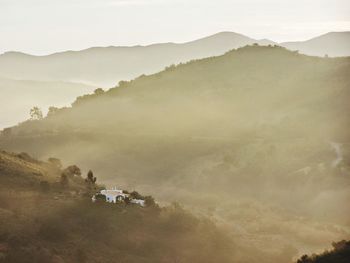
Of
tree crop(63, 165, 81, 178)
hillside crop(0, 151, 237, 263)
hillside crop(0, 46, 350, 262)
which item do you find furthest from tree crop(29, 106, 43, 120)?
hillside crop(0, 151, 237, 263)

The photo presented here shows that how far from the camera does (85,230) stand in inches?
2415

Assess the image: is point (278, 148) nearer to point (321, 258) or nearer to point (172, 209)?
point (172, 209)

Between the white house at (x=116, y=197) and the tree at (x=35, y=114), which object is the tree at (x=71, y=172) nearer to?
the white house at (x=116, y=197)

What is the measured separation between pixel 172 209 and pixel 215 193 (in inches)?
1276

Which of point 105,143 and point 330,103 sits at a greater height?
point 330,103

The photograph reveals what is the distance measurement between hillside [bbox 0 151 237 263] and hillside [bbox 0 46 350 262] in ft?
21.0

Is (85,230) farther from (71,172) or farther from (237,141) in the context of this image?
(237,141)

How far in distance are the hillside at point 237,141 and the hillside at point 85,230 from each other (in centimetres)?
641

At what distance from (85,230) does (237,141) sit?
63.9m

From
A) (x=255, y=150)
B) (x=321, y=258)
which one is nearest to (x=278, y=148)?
(x=255, y=150)

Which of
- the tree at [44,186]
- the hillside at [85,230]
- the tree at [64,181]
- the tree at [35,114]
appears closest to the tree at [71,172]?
the tree at [64,181]

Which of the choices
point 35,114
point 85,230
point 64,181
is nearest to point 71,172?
point 64,181

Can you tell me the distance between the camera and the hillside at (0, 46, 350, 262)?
287 ft

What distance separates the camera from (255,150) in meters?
115
